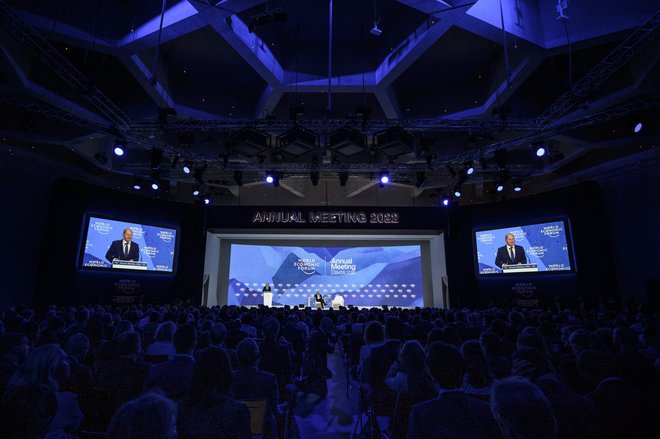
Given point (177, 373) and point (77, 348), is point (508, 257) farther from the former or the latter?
point (77, 348)

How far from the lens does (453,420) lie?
188 centimetres

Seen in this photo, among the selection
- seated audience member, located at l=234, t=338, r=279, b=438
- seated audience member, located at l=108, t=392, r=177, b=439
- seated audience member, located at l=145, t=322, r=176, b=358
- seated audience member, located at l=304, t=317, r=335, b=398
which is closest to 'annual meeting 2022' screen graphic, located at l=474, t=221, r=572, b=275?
seated audience member, located at l=304, t=317, r=335, b=398

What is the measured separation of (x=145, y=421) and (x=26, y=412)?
1184 mm

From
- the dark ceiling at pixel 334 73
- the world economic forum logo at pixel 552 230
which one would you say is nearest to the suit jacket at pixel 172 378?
the dark ceiling at pixel 334 73

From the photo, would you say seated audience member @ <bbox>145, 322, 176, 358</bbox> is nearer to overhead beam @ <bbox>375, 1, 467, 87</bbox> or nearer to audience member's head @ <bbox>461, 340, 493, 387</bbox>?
audience member's head @ <bbox>461, 340, 493, 387</bbox>

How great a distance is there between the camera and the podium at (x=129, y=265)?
45.7 feet

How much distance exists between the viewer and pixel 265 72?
32.3 ft

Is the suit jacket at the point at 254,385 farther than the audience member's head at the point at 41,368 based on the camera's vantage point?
Yes

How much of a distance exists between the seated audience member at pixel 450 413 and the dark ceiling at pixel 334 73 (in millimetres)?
7276

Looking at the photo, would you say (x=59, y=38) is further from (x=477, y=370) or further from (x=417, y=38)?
(x=477, y=370)

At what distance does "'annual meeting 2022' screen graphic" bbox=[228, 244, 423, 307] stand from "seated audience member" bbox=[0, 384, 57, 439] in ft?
55.9

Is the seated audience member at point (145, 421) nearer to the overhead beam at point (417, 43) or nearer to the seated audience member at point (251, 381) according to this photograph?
the seated audience member at point (251, 381)

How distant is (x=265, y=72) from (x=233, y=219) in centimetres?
788

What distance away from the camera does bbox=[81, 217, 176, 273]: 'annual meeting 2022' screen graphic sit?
13.3 meters
